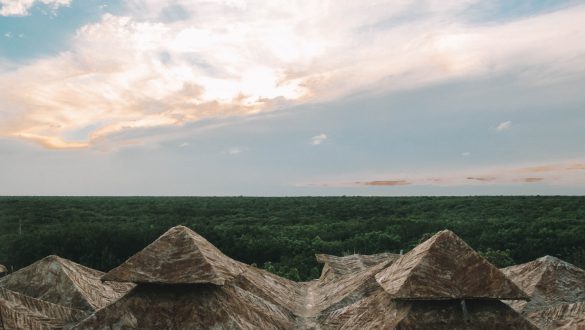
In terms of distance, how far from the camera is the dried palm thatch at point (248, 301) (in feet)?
31.6

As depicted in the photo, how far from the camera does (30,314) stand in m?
10.1

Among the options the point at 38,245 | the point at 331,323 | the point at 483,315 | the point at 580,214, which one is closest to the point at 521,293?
the point at 483,315

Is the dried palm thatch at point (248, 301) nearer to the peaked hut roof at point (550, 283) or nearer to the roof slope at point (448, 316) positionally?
the roof slope at point (448, 316)

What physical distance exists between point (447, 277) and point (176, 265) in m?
5.51

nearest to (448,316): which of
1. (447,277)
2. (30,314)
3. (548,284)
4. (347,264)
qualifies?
(447,277)

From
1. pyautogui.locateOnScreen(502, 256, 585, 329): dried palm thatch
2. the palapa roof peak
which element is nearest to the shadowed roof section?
the palapa roof peak

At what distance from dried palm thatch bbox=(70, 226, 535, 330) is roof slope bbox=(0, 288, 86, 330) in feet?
3.74

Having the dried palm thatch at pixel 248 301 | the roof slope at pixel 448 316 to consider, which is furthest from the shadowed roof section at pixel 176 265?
the roof slope at pixel 448 316

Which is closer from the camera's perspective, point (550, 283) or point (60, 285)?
point (60, 285)

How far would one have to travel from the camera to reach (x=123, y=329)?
966 centimetres

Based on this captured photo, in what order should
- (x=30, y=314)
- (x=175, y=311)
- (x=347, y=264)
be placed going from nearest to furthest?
(x=175, y=311)
(x=30, y=314)
(x=347, y=264)

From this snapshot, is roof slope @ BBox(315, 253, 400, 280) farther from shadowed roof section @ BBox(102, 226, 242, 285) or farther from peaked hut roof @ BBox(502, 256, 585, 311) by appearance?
shadowed roof section @ BBox(102, 226, 242, 285)

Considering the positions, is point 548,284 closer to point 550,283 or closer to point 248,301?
point 550,283

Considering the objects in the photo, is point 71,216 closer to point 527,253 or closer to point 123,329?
point 527,253
